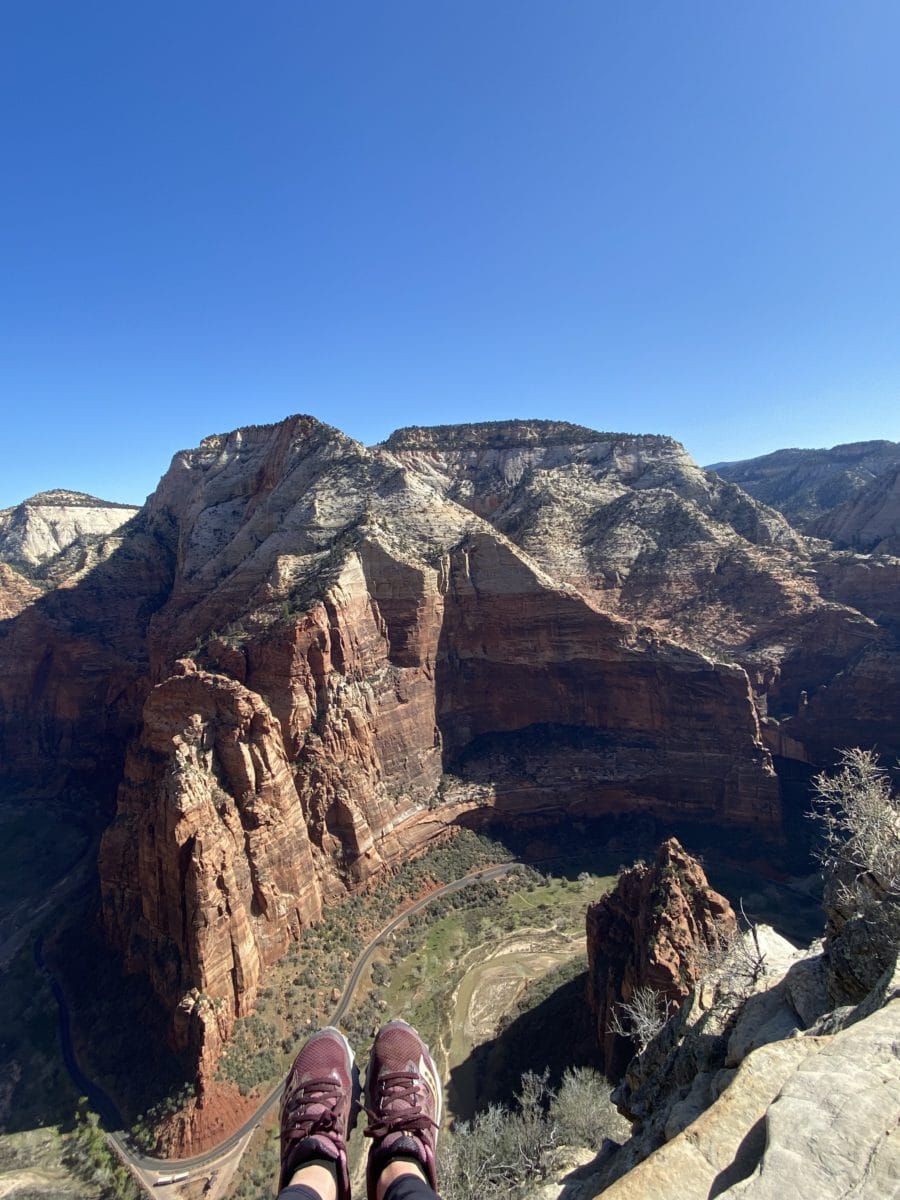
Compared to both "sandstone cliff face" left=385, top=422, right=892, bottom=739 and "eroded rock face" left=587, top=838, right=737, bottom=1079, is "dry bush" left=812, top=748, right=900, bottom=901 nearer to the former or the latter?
"eroded rock face" left=587, top=838, right=737, bottom=1079

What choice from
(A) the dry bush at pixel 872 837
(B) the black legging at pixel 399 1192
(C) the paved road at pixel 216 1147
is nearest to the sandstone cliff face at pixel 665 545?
(C) the paved road at pixel 216 1147

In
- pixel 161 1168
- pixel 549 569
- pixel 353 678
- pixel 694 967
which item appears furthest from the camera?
pixel 549 569

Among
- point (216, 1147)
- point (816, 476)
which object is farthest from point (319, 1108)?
point (816, 476)

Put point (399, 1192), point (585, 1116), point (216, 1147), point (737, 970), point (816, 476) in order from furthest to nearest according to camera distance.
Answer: point (816, 476), point (216, 1147), point (585, 1116), point (737, 970), point (399, 1192)

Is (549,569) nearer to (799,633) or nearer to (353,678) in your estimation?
(799,633)

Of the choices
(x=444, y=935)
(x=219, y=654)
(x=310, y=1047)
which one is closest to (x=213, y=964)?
(x=444, y=935)

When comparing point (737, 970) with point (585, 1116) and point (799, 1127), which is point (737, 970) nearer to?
point (585, 1116)
